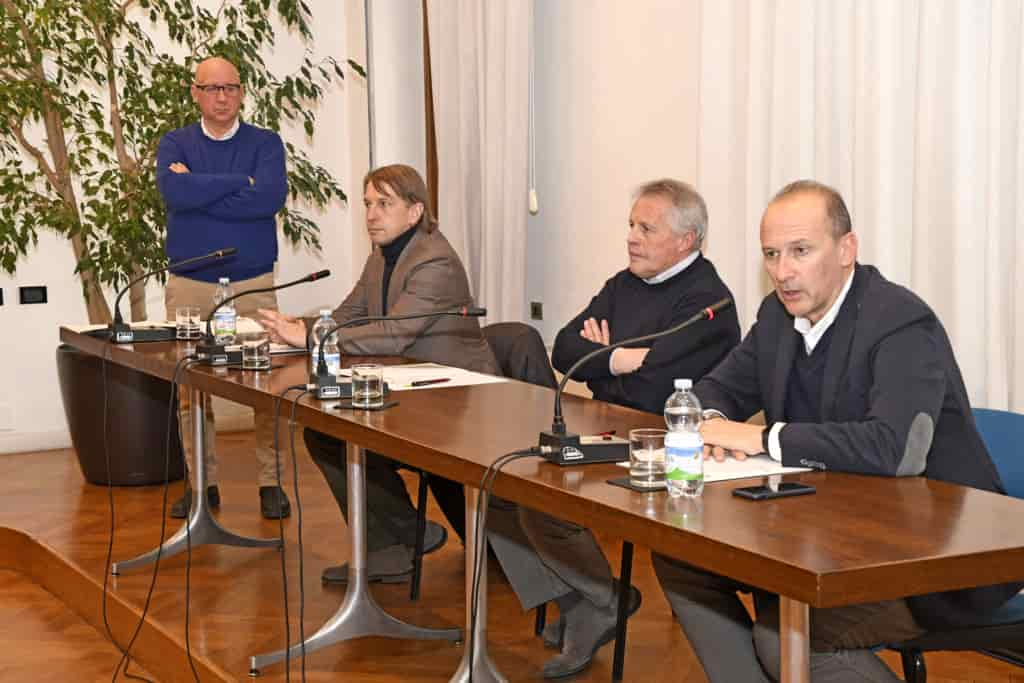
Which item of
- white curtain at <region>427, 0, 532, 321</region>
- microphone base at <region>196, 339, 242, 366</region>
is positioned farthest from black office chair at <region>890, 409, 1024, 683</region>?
white curtain at <region>427, 0, 532, 321</region>

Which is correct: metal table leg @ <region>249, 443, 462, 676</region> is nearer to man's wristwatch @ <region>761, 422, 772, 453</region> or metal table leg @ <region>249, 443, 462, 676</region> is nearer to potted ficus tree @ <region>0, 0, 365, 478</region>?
man's wristwatch @ <region>761, 422, 772, 453</region>

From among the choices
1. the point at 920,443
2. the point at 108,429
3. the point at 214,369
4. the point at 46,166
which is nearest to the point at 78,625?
the point at 214,369

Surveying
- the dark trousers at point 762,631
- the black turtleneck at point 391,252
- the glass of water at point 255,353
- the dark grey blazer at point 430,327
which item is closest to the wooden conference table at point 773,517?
the dark trousers at point 762,631

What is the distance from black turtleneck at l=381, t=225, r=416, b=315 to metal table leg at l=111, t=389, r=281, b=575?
2.53 feet

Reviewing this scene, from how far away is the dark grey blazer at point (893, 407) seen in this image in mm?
2465

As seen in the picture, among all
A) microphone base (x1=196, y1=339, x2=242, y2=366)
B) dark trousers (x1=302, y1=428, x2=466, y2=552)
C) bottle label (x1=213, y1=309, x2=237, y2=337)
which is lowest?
dark trousers (x1=302, y1=428, x2=466, y2=552)

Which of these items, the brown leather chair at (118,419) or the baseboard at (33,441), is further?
the baseboard at (33,441)

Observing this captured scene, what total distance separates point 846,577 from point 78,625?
3.26m

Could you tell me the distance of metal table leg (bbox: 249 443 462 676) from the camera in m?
3.76

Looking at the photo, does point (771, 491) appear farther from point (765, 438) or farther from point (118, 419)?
point (118, 419)

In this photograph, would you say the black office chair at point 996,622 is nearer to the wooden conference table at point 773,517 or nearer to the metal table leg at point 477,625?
the wooden conference table at point 773,517

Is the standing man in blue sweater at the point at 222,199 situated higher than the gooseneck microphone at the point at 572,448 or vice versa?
the standing man in blue sweater at the point at 222,199

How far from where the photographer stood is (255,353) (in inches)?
156

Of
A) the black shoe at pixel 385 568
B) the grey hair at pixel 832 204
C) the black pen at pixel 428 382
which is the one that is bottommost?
the black shoe at pixel 385 568
